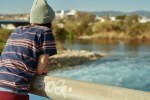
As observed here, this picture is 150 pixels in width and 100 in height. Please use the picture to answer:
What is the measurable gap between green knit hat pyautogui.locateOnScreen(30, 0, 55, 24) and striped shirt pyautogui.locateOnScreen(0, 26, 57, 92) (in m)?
0.03

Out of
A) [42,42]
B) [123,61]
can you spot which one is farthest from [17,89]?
[123,61]

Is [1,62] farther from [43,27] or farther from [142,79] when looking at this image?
[142,79]

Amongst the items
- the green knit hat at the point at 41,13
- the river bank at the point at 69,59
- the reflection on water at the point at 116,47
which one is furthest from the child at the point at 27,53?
the reflection on water at the point at 116,47

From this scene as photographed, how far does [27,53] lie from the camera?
1882 millimetres

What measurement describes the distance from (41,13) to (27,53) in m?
0.19

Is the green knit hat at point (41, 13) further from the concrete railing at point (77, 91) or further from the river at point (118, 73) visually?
the river at point (118, 73)

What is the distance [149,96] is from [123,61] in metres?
22.2

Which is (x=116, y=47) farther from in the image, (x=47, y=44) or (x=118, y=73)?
(x=47, y=44)

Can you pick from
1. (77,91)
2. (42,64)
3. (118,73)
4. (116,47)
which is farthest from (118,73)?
(77,91)

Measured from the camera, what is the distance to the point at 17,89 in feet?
6.03

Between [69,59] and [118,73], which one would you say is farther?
[69,59]

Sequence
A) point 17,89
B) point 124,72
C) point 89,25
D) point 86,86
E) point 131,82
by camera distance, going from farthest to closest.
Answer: point 89,25
point 124,72
point 131,82
point 17,89
point 86,86

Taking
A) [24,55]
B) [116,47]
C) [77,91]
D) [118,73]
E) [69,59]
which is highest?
[24,55]

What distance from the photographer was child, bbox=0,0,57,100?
6.05 feet
